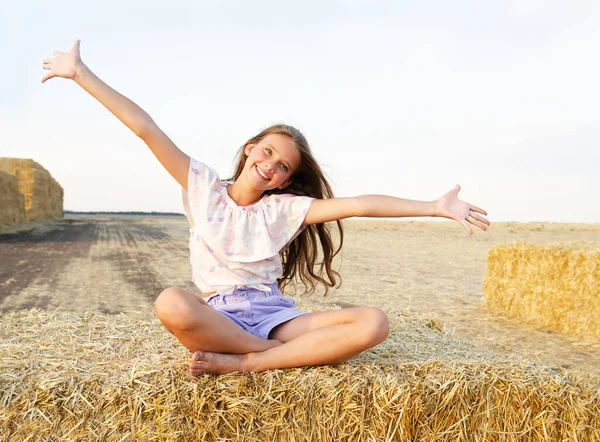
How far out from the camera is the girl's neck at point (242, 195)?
10.2 feet

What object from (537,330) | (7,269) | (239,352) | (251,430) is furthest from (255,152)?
(7,269)

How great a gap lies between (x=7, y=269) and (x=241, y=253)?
7.95 m

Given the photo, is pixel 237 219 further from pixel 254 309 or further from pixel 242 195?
pixel 254 309

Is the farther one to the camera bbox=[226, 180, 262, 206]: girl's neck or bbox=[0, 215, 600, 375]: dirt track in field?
bbox=[0, 215, 600, 375]: dirt track in field

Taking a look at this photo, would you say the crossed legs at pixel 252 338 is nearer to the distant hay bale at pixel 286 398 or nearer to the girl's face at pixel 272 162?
the distant hay bale at pixel 286 398

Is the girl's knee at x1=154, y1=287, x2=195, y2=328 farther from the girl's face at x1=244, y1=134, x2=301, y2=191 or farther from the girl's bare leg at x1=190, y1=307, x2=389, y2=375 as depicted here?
the girl's face at x1=244, y1=134, x2=301, y2=191

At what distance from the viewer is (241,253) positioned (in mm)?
2924

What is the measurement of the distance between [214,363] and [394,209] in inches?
49.5

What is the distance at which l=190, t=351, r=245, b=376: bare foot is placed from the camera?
236cm

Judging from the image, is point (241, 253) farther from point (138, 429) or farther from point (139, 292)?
point (139, 292)

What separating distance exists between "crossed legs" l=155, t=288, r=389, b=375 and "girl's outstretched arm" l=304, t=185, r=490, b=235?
57 cm

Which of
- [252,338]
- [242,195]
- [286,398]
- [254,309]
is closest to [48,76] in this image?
[242,195]

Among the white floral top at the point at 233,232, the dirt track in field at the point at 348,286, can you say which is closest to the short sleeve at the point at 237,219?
the white floral top at the point at 233,232

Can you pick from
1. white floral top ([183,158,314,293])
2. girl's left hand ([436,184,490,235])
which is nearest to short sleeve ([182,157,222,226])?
white floral top ([183,158,314,293])
